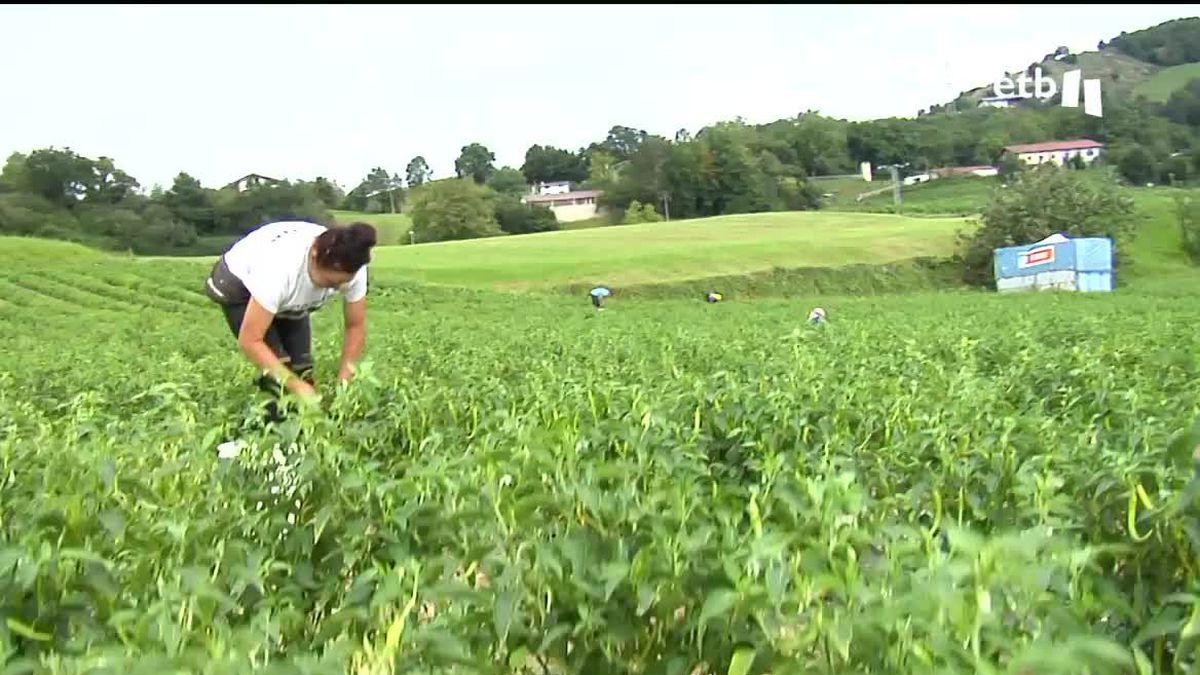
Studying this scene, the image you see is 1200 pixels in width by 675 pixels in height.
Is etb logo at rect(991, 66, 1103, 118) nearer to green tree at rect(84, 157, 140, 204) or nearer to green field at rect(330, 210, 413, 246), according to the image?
green field at rect(330, 210, 413, 246)

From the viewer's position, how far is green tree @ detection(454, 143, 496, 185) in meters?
116

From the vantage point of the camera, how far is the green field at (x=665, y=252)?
127ft

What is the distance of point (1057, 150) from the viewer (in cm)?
9781

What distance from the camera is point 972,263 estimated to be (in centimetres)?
4303

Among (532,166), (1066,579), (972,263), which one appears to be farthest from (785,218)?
(532,166)

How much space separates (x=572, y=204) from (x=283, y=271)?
90.1 metres

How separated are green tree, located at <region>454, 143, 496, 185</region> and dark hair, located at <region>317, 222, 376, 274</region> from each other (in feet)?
362

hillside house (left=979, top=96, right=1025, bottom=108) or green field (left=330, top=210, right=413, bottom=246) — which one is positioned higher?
hillside house (left=979, top=96, right=1025, bottom=108)

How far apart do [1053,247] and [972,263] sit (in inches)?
235

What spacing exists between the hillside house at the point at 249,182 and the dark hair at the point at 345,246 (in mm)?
58997

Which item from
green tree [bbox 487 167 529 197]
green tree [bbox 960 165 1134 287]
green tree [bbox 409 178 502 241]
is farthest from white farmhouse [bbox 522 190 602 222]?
green tree [bbox 960 165 1134 287]

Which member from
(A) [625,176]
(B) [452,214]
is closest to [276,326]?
(B) [452,214]

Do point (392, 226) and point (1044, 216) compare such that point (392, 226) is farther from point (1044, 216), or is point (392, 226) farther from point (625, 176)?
point (1044, 216)

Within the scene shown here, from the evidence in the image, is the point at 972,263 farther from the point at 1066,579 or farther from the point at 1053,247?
the point at 1066,579
